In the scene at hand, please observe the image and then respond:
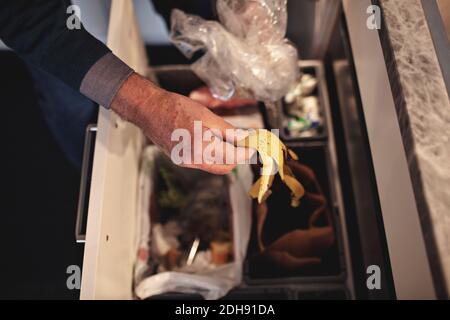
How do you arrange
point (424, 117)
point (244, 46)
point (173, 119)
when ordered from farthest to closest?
point (244, 46), point (173, 119), point (424, 117)

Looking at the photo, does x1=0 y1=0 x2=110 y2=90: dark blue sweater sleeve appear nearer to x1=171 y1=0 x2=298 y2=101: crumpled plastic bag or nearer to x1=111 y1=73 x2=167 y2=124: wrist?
x1=111 y1=73 x2=167 y2=124: wrist

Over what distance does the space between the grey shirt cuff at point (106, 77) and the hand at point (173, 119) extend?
0.04 feet

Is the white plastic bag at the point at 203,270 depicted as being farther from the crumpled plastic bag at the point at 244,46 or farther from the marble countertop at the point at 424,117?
the marble countertop at the point at 424,117

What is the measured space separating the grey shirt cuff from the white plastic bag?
Answer: 0.40 meters

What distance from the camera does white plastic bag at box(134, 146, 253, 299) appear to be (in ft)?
3.20

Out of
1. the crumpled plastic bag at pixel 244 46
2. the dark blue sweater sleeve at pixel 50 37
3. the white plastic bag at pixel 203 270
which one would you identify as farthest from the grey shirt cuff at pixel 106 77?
the white plastic bag at pixel 203 270

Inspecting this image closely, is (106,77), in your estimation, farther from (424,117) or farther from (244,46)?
(424,117)

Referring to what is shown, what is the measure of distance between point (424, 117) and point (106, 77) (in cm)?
57

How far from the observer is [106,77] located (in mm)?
742

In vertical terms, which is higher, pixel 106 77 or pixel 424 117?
pixel 106 77

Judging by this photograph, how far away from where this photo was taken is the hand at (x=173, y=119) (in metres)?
0.70

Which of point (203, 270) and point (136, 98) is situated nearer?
point (136, 98)

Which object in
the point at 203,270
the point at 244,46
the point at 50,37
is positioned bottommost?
the point at 203,270

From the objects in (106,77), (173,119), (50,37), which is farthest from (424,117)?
(50,37)
